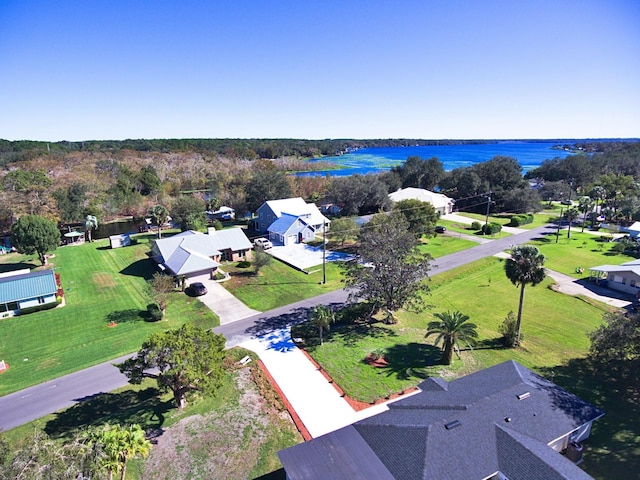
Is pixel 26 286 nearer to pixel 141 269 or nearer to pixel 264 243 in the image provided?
pixel 141 269

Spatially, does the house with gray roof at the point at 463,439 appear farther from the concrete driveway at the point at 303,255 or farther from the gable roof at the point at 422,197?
the gable roof at the point at 422,197

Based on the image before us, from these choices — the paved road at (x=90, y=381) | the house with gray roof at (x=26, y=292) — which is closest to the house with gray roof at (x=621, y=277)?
the paved road at (x=90, y=381)

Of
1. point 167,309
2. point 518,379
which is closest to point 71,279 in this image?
point 167,309

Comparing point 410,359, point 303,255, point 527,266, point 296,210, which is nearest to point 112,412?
point 410,359

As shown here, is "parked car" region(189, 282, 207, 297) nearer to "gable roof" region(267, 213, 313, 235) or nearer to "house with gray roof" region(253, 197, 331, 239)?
"gable roof" region(267, 213, 313, 235)

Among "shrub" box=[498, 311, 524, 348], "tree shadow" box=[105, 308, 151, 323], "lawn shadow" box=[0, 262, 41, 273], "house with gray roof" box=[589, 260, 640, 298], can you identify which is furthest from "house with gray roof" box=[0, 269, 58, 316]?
"house with gray roof" box=[589, 260, 640, 298]

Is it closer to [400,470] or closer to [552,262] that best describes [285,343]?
[400,470]
